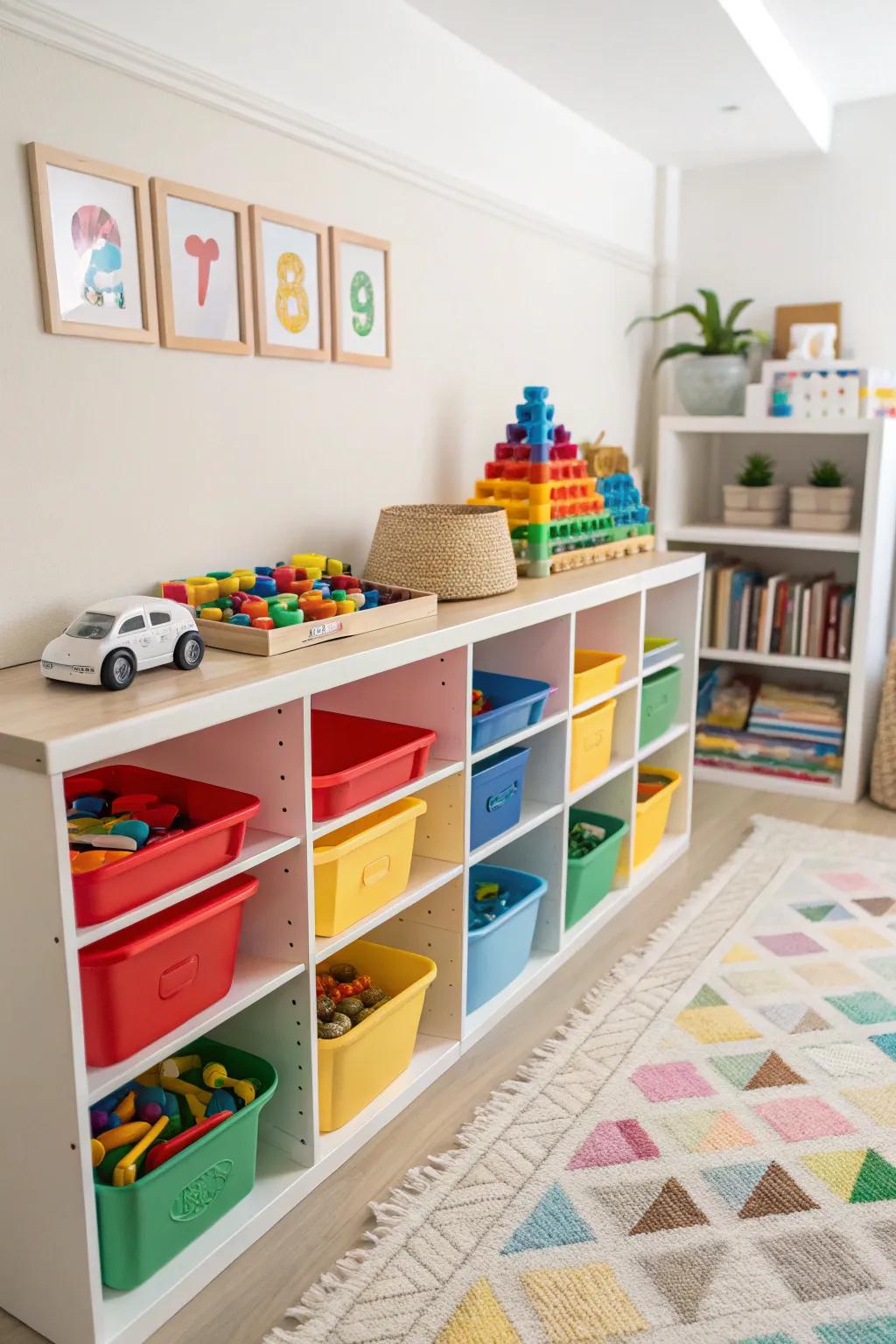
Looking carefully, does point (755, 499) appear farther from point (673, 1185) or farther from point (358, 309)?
point (673, 1185)

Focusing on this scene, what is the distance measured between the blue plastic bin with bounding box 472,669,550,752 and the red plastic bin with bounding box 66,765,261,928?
1.82ft

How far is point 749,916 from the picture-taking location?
8.42 ft

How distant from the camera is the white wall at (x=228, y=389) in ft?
5.23

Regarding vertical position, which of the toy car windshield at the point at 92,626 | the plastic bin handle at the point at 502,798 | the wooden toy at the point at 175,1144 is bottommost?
the wooden toy at the point at 175,1144

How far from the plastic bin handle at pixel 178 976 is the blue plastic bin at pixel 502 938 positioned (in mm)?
679

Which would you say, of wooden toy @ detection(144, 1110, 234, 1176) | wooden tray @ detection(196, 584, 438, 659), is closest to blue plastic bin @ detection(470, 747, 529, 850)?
wooden tray @ detection(196, 584, 438, 659)

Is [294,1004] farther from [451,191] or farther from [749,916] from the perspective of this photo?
[451,191]

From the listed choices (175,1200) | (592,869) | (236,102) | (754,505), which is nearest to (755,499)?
(754,505)

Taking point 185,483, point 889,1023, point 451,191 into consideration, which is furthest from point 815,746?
point 185,483

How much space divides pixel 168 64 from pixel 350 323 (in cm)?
60

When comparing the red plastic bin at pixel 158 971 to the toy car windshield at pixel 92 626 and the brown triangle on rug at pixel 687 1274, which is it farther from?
the brown triangle on rug at pixel 687 1274

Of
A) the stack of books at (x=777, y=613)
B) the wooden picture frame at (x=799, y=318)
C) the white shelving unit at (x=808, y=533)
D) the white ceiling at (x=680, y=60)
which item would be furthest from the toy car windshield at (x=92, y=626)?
the wooden picture frame at (x=799, y=318)

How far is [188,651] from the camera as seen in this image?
149 cm

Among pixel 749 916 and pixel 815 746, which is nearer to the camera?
pixel 749 916
